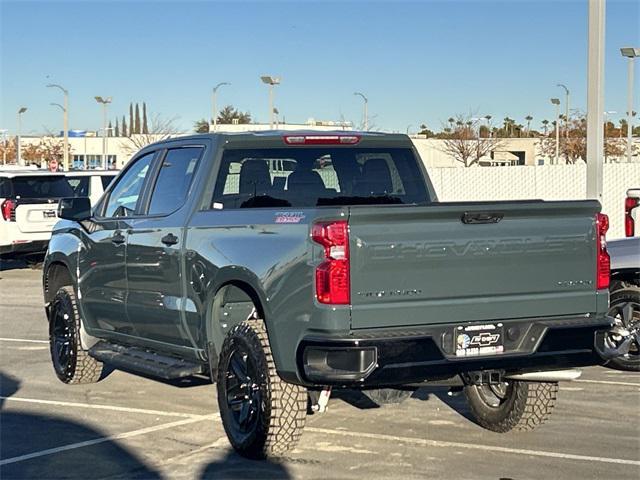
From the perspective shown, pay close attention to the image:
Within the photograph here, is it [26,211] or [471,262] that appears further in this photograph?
[26,211]

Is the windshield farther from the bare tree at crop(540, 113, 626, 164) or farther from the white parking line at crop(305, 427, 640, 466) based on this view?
the bare tree at crop(540, 113, 626, 164)

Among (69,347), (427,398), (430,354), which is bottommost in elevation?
(427,398)

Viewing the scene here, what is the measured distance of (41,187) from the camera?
19797 millimetres

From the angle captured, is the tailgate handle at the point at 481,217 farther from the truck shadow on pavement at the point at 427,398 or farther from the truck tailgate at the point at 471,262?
the truck shadow on pavement at the point at 427,398

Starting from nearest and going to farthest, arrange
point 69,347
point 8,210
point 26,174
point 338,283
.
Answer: point 338,283
point 69,347
point 8,210
point 26,174

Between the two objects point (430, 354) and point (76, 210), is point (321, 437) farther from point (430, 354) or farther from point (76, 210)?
point (76, 210)

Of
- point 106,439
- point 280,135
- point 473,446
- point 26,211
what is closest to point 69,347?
point 106,439

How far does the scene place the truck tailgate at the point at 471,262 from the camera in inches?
228

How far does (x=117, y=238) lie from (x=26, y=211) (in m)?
11.5

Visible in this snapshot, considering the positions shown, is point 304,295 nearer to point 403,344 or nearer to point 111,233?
point 403,344

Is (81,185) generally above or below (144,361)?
above

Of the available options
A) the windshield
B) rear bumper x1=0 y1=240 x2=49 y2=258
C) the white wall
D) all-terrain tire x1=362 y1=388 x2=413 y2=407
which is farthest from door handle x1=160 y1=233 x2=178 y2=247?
the white wall

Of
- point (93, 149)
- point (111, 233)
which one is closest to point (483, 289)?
point (111, 233)

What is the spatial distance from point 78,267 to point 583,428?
4.41m
